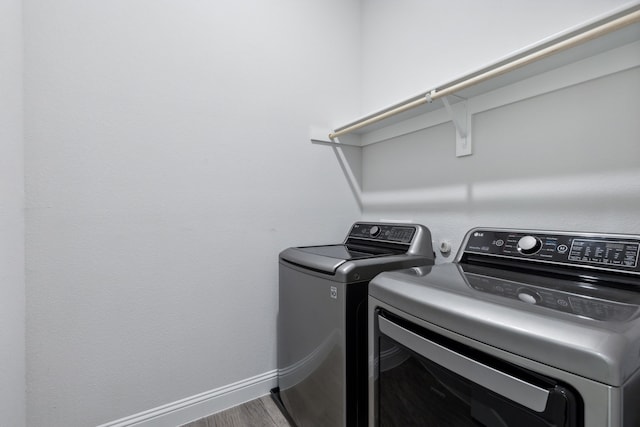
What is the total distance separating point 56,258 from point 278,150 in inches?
42.8

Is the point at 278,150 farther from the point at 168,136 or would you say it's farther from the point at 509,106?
the point at 509,106

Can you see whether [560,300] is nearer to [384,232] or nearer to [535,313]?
[535,313]

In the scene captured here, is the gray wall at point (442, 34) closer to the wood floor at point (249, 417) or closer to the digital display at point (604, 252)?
the digital display at point (604, 252)

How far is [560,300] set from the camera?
0.63 m

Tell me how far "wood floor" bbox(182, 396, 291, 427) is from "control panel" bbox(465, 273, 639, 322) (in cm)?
117

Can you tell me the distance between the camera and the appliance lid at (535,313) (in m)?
0.44

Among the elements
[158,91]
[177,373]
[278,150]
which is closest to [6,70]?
[158,91]

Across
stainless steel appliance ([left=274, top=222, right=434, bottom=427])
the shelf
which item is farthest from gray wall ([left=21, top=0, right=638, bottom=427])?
stainless steel appliance ([left=274, top=222, right=434, bottom=427])

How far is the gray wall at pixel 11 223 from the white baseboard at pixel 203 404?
42 centimetres

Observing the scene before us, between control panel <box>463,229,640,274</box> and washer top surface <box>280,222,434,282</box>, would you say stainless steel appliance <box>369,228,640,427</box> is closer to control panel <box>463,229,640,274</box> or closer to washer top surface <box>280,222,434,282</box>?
control panel <box>463,229,640,274</box>

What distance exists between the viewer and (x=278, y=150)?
1612 mm

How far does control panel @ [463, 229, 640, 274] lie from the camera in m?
0.76

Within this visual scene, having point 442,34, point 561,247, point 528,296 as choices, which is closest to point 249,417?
point 528,296

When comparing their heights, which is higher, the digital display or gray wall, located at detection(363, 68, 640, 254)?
gray wall, located at detection(363, 68, 640, 254)
